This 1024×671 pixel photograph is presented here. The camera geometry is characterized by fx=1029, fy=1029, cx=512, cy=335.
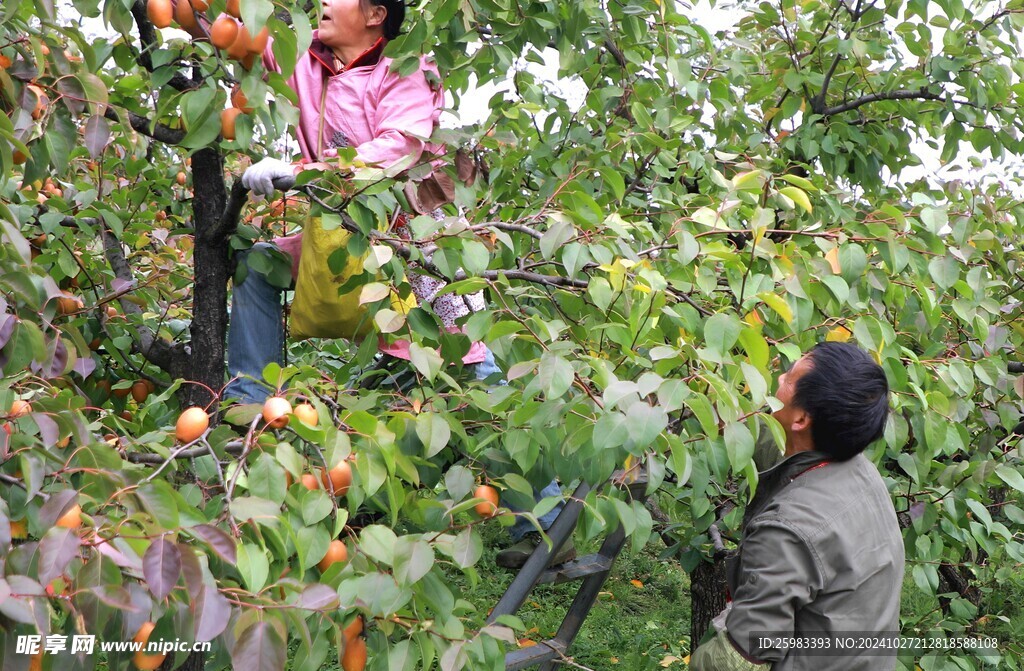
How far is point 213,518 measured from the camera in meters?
1.65

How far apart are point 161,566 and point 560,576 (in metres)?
1.66

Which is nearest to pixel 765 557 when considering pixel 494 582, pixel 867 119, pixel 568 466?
pixel 568 466

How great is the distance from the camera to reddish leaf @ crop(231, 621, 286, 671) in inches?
48.8

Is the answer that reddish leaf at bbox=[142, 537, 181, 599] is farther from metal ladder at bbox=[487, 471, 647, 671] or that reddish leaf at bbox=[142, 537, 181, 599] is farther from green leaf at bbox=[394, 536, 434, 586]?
metal ladder at bbox=[487, 471, 647, 671]

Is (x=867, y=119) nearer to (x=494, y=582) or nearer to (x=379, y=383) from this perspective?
(x=379, y=383)

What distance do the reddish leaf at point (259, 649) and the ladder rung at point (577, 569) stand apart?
1.45 metres

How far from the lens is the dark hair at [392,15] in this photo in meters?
2.56

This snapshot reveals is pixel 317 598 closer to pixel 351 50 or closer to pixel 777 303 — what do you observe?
pixel 777 303

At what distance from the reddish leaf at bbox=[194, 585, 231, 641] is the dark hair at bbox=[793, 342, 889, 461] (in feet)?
3.90

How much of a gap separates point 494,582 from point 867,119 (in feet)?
9.03

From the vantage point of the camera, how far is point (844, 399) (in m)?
1.93

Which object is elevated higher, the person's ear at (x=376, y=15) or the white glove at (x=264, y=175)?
the person's ear at (x=376, y=15)

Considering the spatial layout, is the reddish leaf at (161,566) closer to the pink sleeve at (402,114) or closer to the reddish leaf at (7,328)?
the reddish leaf at (7,328)

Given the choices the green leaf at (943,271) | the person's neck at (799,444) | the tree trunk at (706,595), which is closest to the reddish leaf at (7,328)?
the person's neck at (799,444)
